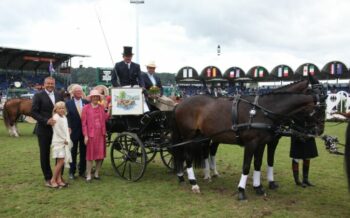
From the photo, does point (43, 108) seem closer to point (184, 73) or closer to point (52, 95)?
point (52, 95)

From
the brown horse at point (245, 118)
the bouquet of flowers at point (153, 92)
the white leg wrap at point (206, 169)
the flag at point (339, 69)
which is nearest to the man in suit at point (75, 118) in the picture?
the bouquet of flowers at point (153, 92)

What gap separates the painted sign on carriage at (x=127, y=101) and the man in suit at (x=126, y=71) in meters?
0.69

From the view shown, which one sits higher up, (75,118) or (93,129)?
(75,118)

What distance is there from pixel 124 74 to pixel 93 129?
144 cm

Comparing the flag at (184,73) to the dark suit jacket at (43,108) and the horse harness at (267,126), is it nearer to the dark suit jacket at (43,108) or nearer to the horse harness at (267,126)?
the dark suit jacket at (43,108)

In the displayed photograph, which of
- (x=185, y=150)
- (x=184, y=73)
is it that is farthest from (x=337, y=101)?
(x=184, y=73)

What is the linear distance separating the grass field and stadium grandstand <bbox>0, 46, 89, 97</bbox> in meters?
33.5

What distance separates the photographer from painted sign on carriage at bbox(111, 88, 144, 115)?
24.2ft

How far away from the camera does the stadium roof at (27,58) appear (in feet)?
131

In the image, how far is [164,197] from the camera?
20.4 feet

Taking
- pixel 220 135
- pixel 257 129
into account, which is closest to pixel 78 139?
pixel 220 135

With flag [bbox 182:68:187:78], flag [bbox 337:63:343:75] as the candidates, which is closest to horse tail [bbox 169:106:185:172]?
flag [bbox 337:63:343:75]

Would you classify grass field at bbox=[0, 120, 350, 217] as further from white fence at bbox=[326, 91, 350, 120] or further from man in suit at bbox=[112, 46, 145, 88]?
white fence at bbox=[326, 91, 350, 120]

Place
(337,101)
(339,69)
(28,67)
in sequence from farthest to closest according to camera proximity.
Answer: (28,67), (339,69), (337,101)
